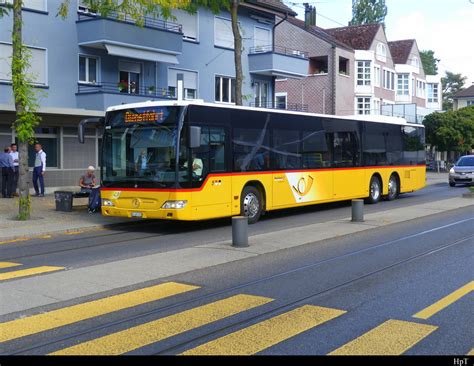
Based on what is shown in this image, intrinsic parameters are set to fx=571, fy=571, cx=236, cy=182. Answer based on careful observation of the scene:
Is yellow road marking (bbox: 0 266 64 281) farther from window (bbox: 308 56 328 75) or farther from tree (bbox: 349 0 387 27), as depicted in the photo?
tree (bbox: 349 0 387 27)

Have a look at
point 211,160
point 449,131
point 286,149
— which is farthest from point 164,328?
point 449,131

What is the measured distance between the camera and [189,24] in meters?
28.2

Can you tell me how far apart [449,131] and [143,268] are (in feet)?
141

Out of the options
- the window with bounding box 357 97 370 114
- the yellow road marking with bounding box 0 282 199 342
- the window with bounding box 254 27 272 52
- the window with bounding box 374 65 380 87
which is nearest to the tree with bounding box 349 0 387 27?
the window with bounding box 374 65 380 87

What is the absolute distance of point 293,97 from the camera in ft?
156

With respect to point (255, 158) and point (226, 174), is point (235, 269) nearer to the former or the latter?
point (226, 174)

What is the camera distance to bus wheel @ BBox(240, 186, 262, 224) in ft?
47.1

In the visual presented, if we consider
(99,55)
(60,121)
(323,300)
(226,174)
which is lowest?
(323,300)

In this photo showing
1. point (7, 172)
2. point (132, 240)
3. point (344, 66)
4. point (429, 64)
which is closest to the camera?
point (132, 240)

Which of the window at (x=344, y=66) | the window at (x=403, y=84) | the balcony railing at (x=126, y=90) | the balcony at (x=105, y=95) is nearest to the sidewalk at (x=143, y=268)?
the balcony at (x=105, y=95)

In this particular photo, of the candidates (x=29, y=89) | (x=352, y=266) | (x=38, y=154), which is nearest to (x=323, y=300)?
(x=352, y=266)

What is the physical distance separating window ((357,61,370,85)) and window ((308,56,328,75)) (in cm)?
428

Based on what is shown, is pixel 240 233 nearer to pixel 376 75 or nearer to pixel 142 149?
pixel 142 149

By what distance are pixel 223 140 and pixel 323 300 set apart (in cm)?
754
